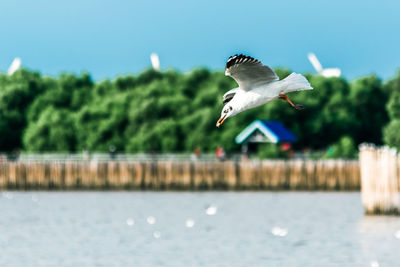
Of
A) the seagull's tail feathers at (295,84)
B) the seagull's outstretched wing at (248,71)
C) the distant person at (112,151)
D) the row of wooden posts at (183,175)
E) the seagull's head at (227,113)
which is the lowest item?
the row of wooden posts at (183,175)

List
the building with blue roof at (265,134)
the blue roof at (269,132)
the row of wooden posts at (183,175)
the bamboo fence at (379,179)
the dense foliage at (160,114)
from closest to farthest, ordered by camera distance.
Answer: the bamboo fence at (379,179) → the row of wooden posts at (183,175) → the blue roof at (269,132) → the building with blue roof at (265,134) → the dense foliage at (160,114)

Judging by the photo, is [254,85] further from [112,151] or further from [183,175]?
[112,151]

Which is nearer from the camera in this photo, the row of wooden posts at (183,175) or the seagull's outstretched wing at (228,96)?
the seagull's outstretched wing at (228,96)

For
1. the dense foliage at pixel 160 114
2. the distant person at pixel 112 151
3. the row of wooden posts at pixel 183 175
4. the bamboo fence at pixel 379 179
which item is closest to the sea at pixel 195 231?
the bamboo fence at pixel 379 179

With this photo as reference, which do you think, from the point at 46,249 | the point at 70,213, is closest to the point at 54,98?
the point at 70,213

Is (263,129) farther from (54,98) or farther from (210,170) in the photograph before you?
(54,98)

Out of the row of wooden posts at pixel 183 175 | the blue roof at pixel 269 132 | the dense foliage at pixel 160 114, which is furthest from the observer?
the dense foliage at pixel 160 114

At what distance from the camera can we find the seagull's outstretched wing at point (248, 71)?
9.42 m

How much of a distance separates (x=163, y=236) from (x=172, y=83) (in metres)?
60.1

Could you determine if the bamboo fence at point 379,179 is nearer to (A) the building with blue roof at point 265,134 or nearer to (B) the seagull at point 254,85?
(A) the building with blue roof at point 265,134

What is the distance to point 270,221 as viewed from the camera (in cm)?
6238

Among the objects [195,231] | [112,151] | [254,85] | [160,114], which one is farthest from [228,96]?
[160,114]

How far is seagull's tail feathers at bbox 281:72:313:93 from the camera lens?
31.3 ft

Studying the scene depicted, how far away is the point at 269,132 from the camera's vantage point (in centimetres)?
8075
